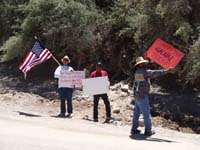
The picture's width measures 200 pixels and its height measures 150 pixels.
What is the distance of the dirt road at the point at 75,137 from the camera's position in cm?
1023

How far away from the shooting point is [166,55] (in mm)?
13242

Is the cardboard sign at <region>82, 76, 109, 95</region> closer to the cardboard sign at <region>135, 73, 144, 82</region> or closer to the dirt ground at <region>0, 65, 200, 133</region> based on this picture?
the dirt ground at <region>0, 65, 200, 133</region>

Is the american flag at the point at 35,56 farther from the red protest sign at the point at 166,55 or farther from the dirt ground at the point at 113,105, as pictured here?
the red protest sign at the point at 166,55

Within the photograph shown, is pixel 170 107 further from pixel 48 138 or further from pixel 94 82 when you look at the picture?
pixel 48 138

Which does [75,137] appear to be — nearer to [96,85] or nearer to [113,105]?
[96,85]

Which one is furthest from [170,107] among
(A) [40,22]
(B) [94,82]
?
(A) [40,22]

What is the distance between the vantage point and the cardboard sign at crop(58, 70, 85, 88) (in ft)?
50.3

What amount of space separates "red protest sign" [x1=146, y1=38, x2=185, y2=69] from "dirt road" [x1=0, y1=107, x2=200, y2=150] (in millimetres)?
1781

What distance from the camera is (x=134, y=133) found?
12.2 meters

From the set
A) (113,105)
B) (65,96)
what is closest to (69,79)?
(65,96)

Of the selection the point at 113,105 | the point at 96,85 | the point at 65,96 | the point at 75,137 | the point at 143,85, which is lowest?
the point at 75,137

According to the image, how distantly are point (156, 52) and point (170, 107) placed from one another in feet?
16.1

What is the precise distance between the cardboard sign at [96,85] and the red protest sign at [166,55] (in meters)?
1.83

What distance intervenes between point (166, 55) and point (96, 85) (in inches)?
101
